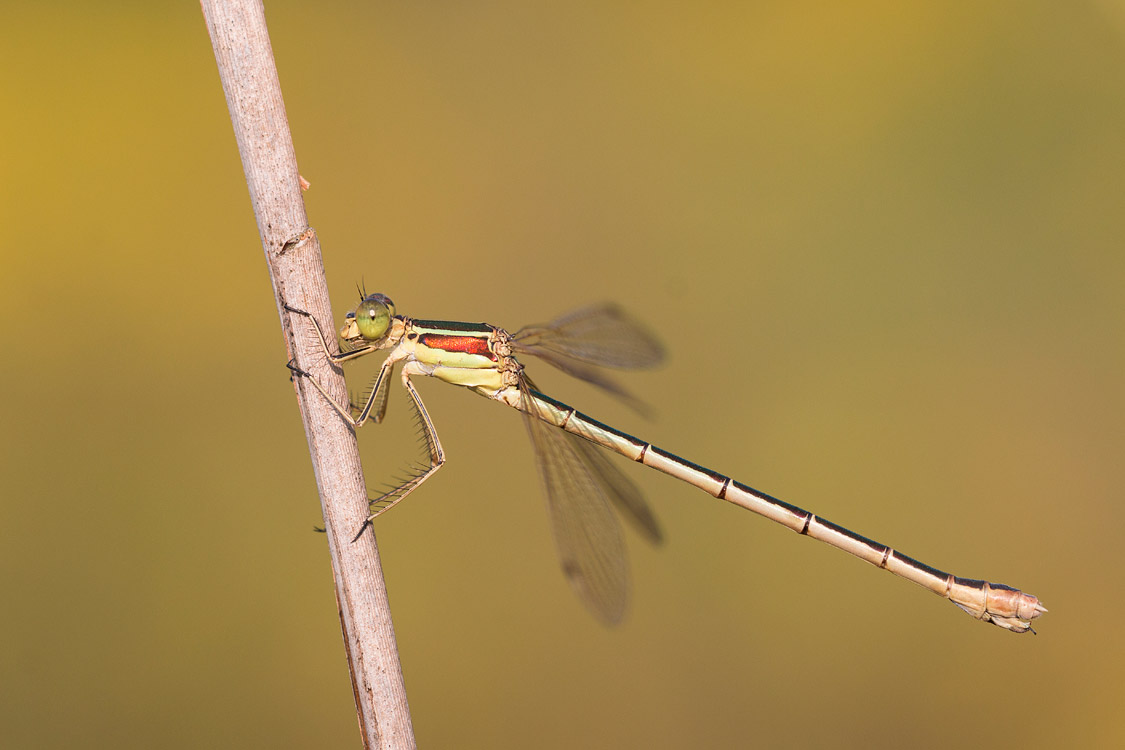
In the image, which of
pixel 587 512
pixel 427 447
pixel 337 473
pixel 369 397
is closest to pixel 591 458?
pixel 587 512

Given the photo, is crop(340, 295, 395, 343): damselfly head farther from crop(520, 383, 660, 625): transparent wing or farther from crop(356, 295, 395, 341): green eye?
crop(520, 383, 660, 625): transparent wing

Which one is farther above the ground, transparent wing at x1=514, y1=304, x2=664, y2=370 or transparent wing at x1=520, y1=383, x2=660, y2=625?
transparent wing at x1=514, y1=304, x2=664, y2=370

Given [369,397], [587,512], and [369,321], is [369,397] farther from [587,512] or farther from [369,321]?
[587,512]

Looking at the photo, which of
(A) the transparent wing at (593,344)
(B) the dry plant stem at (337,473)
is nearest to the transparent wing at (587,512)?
(A) the transparent wing at (593,344)

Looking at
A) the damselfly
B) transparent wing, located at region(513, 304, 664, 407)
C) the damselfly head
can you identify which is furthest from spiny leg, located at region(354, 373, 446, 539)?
transparent wing, located at region(513, 304, 664, 407)

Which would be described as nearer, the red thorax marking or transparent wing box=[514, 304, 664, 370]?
the red thorax marking
